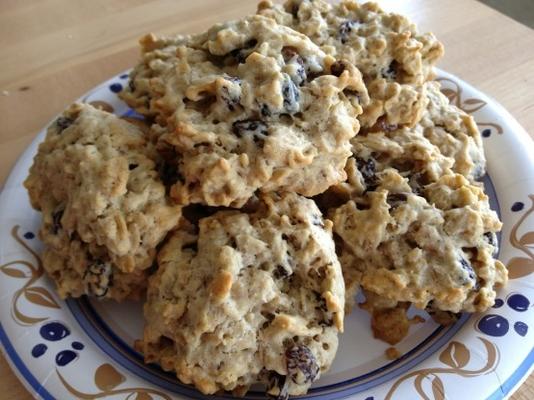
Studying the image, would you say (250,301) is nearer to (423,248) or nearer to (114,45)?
(423,248)

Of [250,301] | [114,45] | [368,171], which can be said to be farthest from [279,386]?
[114,45]

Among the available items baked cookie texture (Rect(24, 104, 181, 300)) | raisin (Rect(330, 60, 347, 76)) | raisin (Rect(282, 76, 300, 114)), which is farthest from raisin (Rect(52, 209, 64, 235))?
raisin (Rect(330, 60, 347, 76))

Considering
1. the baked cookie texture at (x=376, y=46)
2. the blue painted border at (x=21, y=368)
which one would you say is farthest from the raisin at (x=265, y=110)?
the blue painted border at (x=21, y=368)

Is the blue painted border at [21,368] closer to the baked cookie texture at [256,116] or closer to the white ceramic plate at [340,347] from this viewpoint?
the white ceramic plate at [340,347]

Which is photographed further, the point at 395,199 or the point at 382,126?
the point at 382,126

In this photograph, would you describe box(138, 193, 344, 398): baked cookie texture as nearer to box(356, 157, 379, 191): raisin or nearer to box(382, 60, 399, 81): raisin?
box(356, 157, 379, 191): raisin

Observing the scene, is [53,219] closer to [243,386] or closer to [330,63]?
[243,386]

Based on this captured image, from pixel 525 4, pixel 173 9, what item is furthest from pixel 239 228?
pixel 525 4

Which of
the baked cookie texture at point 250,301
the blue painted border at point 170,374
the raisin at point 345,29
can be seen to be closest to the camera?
the baked cookie texture at point 250,301
